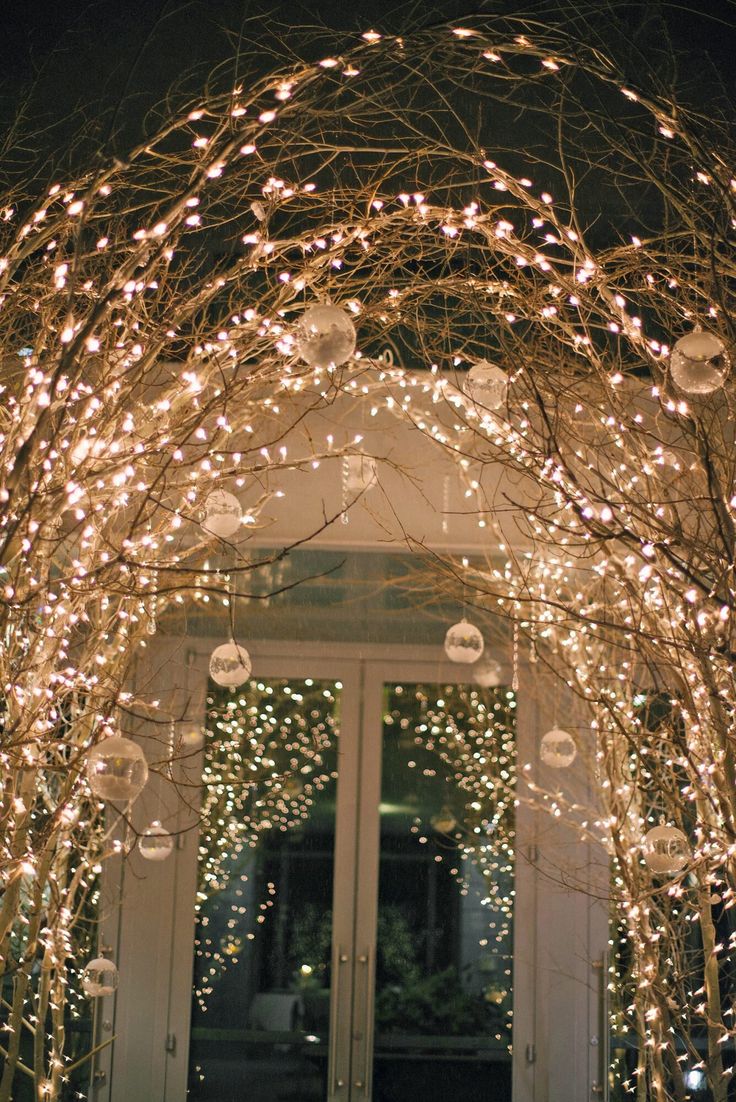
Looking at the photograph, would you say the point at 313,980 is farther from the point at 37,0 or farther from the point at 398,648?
the point at 37,0

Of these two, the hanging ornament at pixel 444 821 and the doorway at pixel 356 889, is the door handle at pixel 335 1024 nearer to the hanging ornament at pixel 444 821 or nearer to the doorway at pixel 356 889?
the doorway at pixel 356 889

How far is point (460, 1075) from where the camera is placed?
235 inches

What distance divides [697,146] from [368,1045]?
14.8 ft

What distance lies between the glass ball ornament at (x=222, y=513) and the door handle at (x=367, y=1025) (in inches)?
117

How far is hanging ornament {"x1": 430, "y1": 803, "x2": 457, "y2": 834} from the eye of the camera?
20.2ft

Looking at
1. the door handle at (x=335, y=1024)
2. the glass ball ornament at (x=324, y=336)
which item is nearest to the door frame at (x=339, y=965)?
the door handle at (x=335, y=1024)

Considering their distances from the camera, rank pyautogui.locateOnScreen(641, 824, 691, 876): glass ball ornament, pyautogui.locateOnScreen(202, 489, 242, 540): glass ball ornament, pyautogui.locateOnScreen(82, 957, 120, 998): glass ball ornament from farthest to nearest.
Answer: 1. pyautogui.locateOnScreen(82, 957, 120, 998): glass ball ornament
2. pyautogui.locateOnScreen(202, 489, 242, 540): glass ball ornament
3. pyautogui.locateOnScreen(641, 824, 691, 876): glass ball ornament

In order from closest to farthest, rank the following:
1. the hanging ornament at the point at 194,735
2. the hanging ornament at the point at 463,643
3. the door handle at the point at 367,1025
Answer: the hanging ornament at the point at 463,643
the door handle at the point at 367,1025
the hanging ornament at the point at 194,735

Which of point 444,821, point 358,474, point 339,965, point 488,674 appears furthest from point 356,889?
point 358,474

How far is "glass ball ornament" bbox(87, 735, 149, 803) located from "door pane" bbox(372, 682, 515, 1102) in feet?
11.3

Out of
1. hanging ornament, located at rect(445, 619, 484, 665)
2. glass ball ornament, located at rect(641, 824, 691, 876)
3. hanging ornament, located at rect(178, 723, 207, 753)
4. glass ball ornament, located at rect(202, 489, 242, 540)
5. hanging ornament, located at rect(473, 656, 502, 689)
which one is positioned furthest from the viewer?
hanging ornament, located at rect(178, 723, 207, 753)

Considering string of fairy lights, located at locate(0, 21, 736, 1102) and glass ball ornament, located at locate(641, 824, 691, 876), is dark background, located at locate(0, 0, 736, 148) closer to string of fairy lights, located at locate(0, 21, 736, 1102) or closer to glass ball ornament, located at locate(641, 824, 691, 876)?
string of fairy lights, located at locate(0, 21, 736, 1102)

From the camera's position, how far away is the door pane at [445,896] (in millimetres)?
5973

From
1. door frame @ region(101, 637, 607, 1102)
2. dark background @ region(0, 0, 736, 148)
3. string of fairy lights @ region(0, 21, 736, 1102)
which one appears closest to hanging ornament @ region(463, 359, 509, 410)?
string of fairy lights @ region(0, 21, 736, 1102)
